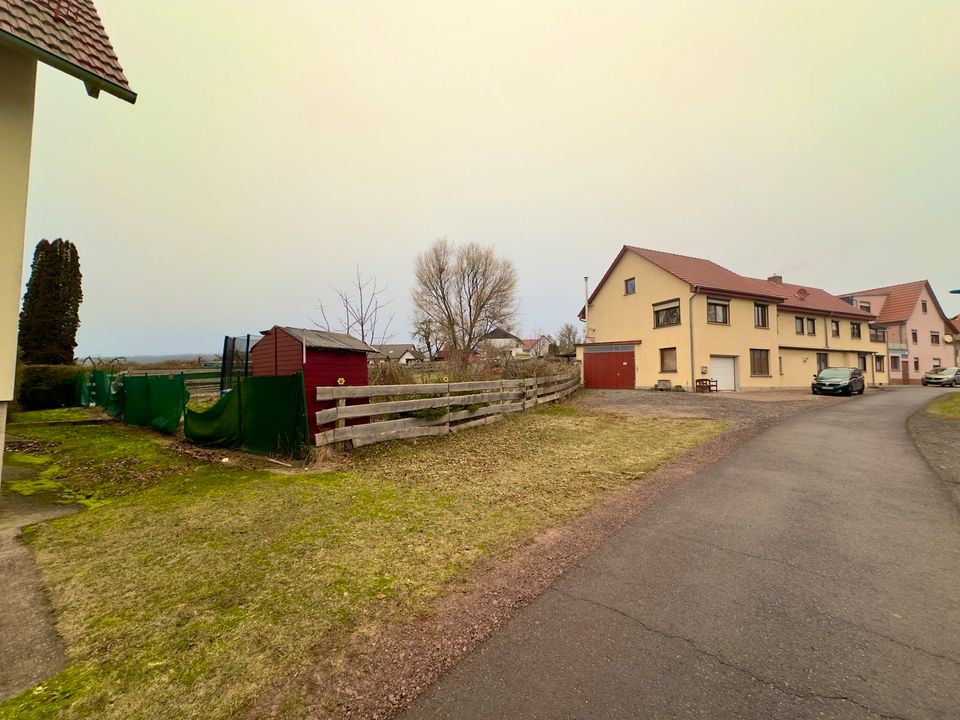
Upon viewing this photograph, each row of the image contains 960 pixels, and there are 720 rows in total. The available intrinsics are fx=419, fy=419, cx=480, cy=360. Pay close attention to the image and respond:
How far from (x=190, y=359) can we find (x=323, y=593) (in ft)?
124

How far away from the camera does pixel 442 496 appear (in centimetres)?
538

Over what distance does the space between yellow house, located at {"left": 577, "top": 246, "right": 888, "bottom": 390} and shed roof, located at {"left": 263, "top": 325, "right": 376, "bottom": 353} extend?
20.6 m

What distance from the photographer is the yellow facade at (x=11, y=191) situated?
435 cm

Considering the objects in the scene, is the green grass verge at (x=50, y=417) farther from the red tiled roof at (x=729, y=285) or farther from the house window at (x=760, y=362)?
the house window at (x=760, y=362)

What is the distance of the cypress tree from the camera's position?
846 inches

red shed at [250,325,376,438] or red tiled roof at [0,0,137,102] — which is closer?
red tiled roof at [0,0,137,102]

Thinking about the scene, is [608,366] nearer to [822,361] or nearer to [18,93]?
[822,361]

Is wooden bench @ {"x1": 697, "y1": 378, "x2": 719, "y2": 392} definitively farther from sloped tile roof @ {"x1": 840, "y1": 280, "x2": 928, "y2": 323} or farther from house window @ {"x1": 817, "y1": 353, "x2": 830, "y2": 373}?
sloped tile roof @ {"x1": 840, "y1": 280, "x2": 928, "y2": 323}

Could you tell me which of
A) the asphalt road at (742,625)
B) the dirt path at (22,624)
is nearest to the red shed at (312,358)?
the dirt path at (22,624)

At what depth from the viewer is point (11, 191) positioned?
14.6 feet

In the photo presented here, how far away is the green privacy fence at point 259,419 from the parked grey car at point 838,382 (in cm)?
2685

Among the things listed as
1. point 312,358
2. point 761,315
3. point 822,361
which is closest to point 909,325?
point 822,361

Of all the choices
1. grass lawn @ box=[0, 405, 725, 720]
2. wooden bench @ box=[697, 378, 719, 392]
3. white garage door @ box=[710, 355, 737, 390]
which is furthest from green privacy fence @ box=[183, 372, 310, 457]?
white garage door @ box=[710, 355, 737, 390]

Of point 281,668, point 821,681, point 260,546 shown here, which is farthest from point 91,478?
point 821,681
